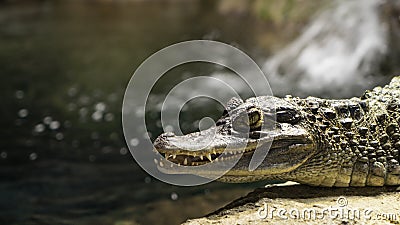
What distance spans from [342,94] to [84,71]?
5711 millimetres

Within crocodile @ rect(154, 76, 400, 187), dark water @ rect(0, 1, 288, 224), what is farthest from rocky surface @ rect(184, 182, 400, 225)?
dark water @ rect(0, 1, 288, 224)

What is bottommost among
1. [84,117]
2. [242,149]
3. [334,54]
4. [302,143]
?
[242,149]

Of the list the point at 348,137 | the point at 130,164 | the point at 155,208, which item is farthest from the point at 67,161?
the point at 348,137

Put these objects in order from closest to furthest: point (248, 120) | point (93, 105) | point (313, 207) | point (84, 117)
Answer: point (313, 207)
point (248, 120)
point (84, 117)
point (93, 105)

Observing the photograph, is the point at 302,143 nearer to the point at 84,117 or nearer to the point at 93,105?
the point at 84,117

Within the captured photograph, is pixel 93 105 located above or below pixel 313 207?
above

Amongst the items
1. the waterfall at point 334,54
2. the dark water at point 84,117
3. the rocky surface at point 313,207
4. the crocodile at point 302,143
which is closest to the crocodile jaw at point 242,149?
the crocodile at point 302,143

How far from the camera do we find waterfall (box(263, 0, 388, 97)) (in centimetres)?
720

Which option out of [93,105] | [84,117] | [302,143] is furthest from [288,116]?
[93,105]

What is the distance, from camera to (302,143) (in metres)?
3.05

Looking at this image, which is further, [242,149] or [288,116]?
[288,116]

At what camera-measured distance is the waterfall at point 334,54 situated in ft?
23.6

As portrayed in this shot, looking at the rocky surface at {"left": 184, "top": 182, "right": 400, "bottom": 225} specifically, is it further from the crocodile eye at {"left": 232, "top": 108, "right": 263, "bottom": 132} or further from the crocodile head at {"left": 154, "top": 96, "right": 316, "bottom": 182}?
the crocodile eye at {"left": 232, "top": 108, "right": 263, "bottom": 132}

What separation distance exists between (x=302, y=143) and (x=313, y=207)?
373mm
